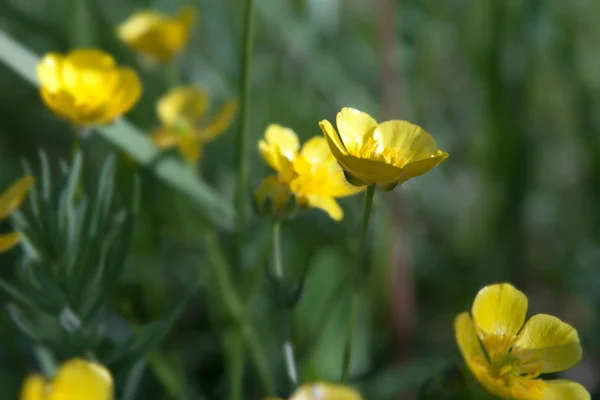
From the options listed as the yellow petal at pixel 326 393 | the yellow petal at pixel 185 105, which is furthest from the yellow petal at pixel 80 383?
the yellow petal at pixel 185 105

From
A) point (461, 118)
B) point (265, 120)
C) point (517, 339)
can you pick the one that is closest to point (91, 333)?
point (517, 339)

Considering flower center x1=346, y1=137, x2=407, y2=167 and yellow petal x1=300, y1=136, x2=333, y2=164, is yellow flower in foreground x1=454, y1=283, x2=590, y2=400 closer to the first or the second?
flower center x1=346, y1=137, x2=407, y2=167

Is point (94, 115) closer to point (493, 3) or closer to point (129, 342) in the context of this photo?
point (129, 342)

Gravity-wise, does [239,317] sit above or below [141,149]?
below

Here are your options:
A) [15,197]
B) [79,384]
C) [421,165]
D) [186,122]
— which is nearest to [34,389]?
[79,384]

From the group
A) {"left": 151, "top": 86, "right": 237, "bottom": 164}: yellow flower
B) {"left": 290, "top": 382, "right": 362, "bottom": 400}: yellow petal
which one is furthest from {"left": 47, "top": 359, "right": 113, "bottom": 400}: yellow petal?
{"left": 151, "top": 86, "right": 237, "bottom": 164}: yellow flower

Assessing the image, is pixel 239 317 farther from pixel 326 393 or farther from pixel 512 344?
pixel 326 393
